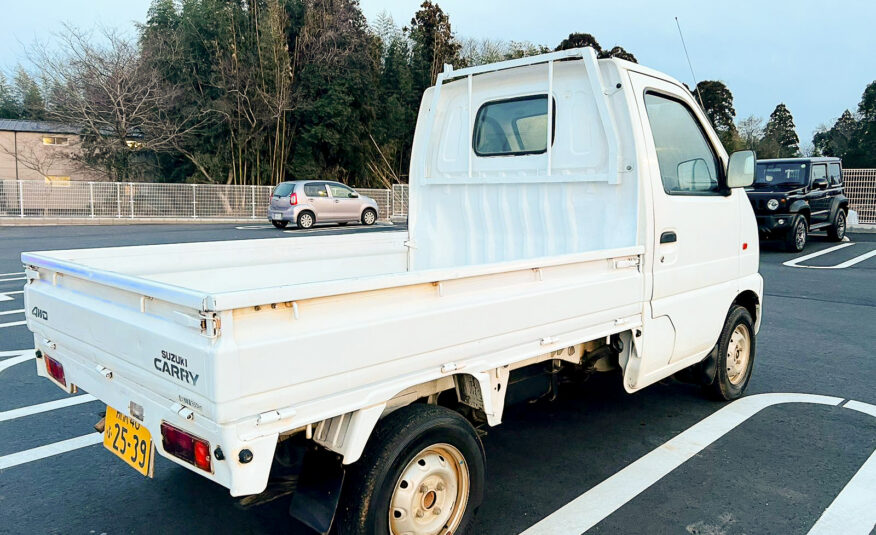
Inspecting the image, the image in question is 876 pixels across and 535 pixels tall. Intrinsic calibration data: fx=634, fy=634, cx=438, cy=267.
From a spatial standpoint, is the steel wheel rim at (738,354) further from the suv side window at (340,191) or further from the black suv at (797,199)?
the suv side window at (340,191)

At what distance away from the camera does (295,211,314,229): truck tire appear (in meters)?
19.7

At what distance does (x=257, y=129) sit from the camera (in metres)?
26.4

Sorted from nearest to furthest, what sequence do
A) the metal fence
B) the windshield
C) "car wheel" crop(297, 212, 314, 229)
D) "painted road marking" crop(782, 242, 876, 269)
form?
"painted road marking" crop(782, 242, 876, 269)
the windshield
the metal fence
"car wheel" crop(297, 212, 314, 229)

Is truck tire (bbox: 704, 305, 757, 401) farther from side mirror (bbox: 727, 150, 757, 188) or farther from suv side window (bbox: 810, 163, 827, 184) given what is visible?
suv side window (bbox: 810, 163, 827, 184)

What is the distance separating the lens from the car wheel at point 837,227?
610 inches

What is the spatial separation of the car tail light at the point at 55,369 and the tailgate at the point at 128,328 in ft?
0.25

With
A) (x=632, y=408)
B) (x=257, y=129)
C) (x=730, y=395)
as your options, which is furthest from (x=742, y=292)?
(x=257, y=129)

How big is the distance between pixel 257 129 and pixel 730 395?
24.8m

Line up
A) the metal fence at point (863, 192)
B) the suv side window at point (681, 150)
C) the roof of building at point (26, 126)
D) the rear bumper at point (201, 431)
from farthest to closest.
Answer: the roof of building at point (26, 126) → the metal fence at point (863, 192) → the suv side window at point (681, 150) → the rear bumper at point (201, 431)

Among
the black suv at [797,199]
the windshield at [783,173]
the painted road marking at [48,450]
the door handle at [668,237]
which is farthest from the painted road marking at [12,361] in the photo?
the windshield at [783,173]

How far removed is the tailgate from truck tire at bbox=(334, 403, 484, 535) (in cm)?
66

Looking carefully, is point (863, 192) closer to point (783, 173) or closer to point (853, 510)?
point (783, 173)

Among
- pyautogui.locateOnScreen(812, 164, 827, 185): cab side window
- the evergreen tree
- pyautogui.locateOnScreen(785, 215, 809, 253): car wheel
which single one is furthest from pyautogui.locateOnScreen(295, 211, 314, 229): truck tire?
the evergreen tree

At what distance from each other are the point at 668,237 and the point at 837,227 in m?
14.7
